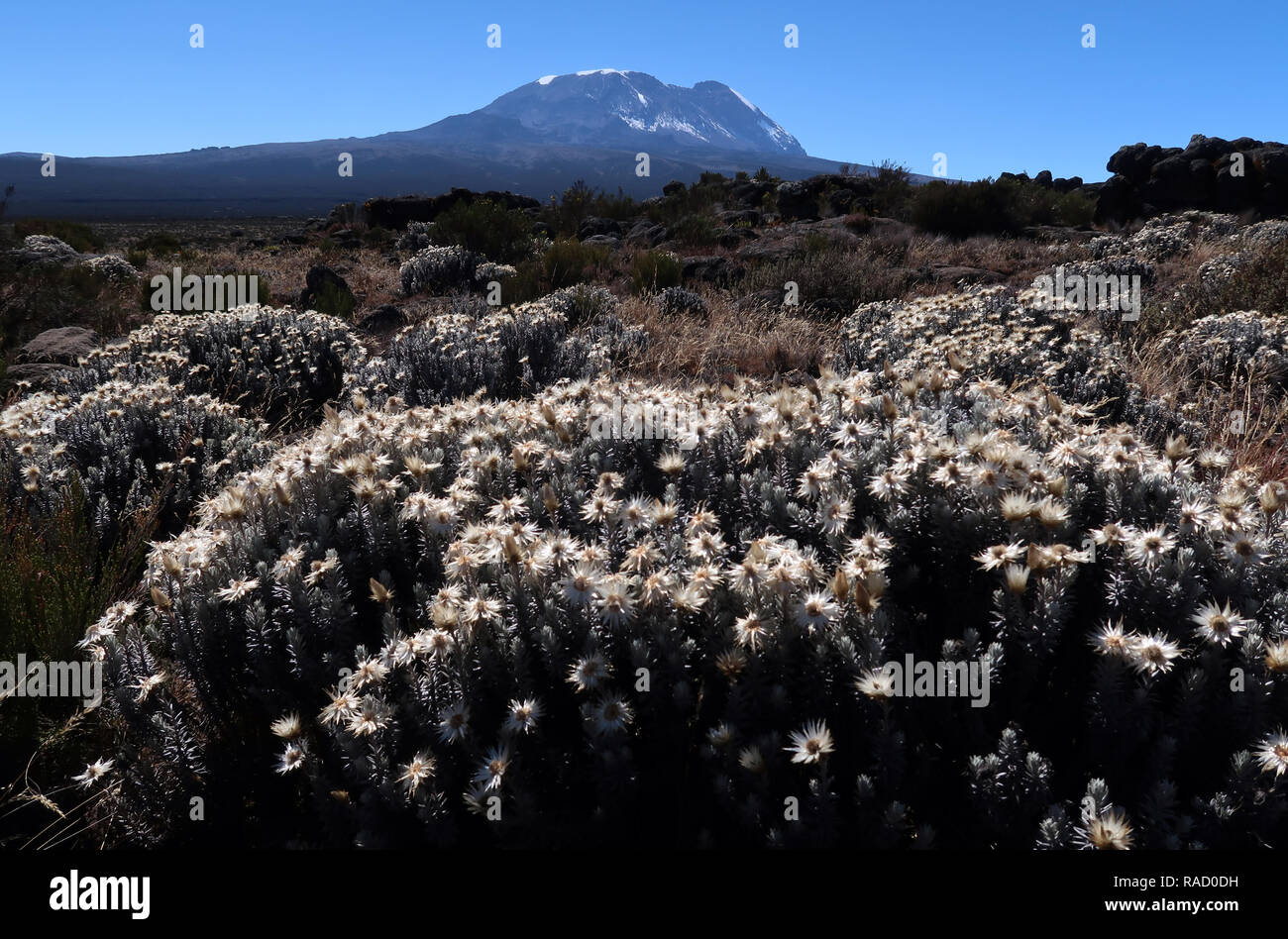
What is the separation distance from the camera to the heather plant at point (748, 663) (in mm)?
1921

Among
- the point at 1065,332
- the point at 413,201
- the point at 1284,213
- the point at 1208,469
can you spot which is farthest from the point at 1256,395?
the point at 413,201

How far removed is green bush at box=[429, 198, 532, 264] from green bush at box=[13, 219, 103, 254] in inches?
512

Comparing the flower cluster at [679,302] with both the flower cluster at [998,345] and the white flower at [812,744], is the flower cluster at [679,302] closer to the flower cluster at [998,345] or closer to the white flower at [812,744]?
the flower cluster at [998,345]

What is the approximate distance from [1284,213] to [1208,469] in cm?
2271

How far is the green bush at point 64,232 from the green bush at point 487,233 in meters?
13.0

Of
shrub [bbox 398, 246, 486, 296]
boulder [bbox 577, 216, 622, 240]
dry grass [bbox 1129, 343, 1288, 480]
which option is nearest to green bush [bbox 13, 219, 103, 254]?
boulder [bbox 577, 216, 622, 240]

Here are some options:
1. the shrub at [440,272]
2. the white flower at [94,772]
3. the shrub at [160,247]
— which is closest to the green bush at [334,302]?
the shrub at [440,272]

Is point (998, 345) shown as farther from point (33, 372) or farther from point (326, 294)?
point (326, 294)

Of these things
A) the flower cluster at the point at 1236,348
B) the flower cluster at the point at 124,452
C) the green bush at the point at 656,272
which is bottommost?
the flower cluster at the point at 124,452

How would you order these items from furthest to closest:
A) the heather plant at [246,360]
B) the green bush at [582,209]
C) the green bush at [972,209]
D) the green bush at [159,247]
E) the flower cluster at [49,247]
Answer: the green bush at [582,209], the green bush at [159,247], the green bush at [972,209], the flower cluster at [49,247], the heather plant at [246,360]
